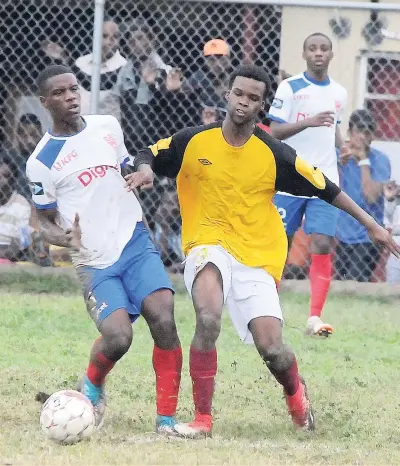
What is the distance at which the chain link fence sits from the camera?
35.5 ft

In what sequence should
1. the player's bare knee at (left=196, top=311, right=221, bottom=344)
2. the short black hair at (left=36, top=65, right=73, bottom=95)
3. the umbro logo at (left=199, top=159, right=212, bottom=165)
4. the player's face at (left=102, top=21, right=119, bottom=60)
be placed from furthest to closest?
the player's face at (left=102, top=21, right=119, bottom=60) < the short black hair at (left=36, top=65, right=73, bottom=95) < the umbro logo at (left=199, top=159, right=212, bottom=165) < the player's bare knee at (left=196, top=311, right=221, bottom=344)

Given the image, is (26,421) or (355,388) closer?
(26,421)

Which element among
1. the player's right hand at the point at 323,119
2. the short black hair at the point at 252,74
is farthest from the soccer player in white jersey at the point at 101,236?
the player's right hand at the point at 323,119

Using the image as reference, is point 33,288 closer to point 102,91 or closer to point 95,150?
point 102,91

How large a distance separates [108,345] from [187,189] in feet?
3.04

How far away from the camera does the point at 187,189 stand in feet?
20.4

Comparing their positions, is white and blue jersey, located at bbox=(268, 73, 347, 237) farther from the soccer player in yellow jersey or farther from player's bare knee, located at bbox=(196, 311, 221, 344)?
player's bare knee, located at bbox=(196, 311, 221, 344)

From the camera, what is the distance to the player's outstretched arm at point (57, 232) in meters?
5.81

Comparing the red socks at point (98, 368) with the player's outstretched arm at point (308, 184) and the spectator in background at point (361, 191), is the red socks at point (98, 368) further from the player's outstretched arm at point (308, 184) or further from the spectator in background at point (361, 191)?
the spectator in background at point (361, 191)

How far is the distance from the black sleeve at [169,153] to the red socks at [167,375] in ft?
3.08

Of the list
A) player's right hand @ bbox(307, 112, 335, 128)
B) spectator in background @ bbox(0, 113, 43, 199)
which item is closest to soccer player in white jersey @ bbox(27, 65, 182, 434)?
player's right hand @ bbox(307, 112, 335, 128)

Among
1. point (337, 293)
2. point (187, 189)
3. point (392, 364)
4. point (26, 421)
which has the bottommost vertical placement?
point (337, 293)

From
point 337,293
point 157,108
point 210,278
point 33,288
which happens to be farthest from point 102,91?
point 210,278

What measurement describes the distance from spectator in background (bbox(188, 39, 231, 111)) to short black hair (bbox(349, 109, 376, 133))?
3.83ft
